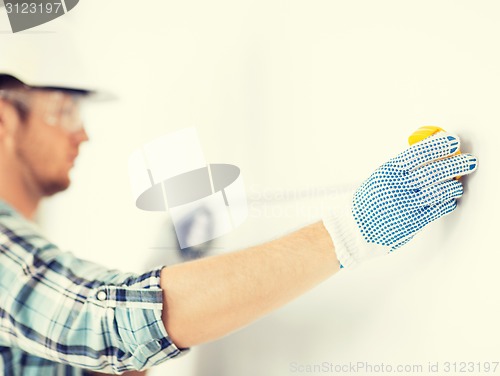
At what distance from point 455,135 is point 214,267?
1.27ft

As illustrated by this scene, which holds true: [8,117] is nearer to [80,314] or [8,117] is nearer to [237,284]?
[80,314]

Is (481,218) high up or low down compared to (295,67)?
down

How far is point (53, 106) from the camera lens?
1.18m

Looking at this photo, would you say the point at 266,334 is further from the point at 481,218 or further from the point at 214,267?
the point at 481,218

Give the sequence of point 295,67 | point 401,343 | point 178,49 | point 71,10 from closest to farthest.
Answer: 1. point 401,343
2. point 295,67
3. point 178,49
4. point 71,10

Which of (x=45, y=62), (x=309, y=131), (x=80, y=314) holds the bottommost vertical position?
(x=80, y=314)

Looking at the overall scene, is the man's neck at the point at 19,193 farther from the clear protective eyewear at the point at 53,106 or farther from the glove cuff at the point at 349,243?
the glove cuff at the point at 349,243

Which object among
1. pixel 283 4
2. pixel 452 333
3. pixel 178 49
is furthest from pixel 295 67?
pixel 452 333

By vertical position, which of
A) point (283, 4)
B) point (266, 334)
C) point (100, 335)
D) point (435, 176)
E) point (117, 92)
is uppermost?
point (283, 4)

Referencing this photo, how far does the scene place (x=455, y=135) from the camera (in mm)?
694

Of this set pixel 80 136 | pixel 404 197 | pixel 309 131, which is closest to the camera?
pixel 404 197

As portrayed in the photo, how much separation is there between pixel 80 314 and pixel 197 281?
17 cm

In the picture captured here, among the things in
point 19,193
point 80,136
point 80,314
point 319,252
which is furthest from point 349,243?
point 19,193

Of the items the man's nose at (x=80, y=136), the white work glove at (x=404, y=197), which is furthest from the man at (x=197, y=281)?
the man's nose at (x=80, y=136)
